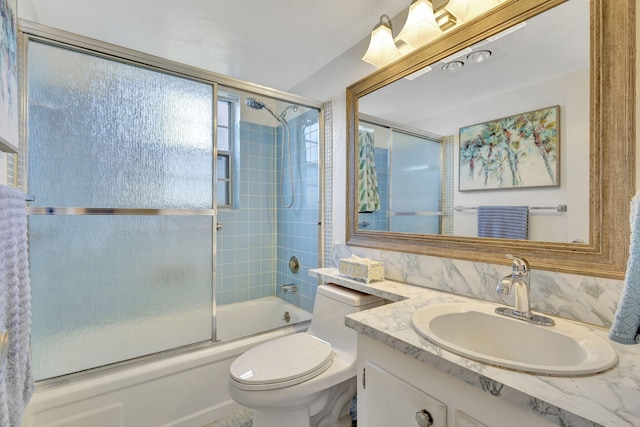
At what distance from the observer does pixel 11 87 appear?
87 cm

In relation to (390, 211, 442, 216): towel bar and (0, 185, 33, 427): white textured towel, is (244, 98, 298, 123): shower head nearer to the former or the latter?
(390, 211, 442, 216): towel bar

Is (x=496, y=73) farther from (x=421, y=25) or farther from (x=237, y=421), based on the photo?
(x=237, y=421)

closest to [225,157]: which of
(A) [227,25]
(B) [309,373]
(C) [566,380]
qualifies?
(A) [227,25]

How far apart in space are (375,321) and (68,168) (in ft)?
5.10

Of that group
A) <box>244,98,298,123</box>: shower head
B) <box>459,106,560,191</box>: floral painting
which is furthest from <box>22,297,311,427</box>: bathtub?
<box>244,98,298,123</box>: shower head

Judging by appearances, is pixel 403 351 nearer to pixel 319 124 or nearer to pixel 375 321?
pixel 375 321

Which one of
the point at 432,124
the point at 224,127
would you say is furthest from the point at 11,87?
the point at 224,127

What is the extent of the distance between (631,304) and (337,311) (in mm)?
1142

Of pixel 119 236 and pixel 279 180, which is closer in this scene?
pixel 119 236

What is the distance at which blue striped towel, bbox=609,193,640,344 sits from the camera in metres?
0.56

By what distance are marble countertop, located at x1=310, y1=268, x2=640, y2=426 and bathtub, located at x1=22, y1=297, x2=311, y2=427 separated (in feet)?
3.62

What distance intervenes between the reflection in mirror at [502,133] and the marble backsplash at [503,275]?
140 millimetres

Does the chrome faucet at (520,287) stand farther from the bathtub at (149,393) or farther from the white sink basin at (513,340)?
the bathtub at (149,393)

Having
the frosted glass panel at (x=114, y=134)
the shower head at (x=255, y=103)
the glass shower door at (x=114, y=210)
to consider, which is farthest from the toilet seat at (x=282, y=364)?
the shower head at (x=255, y=103)
